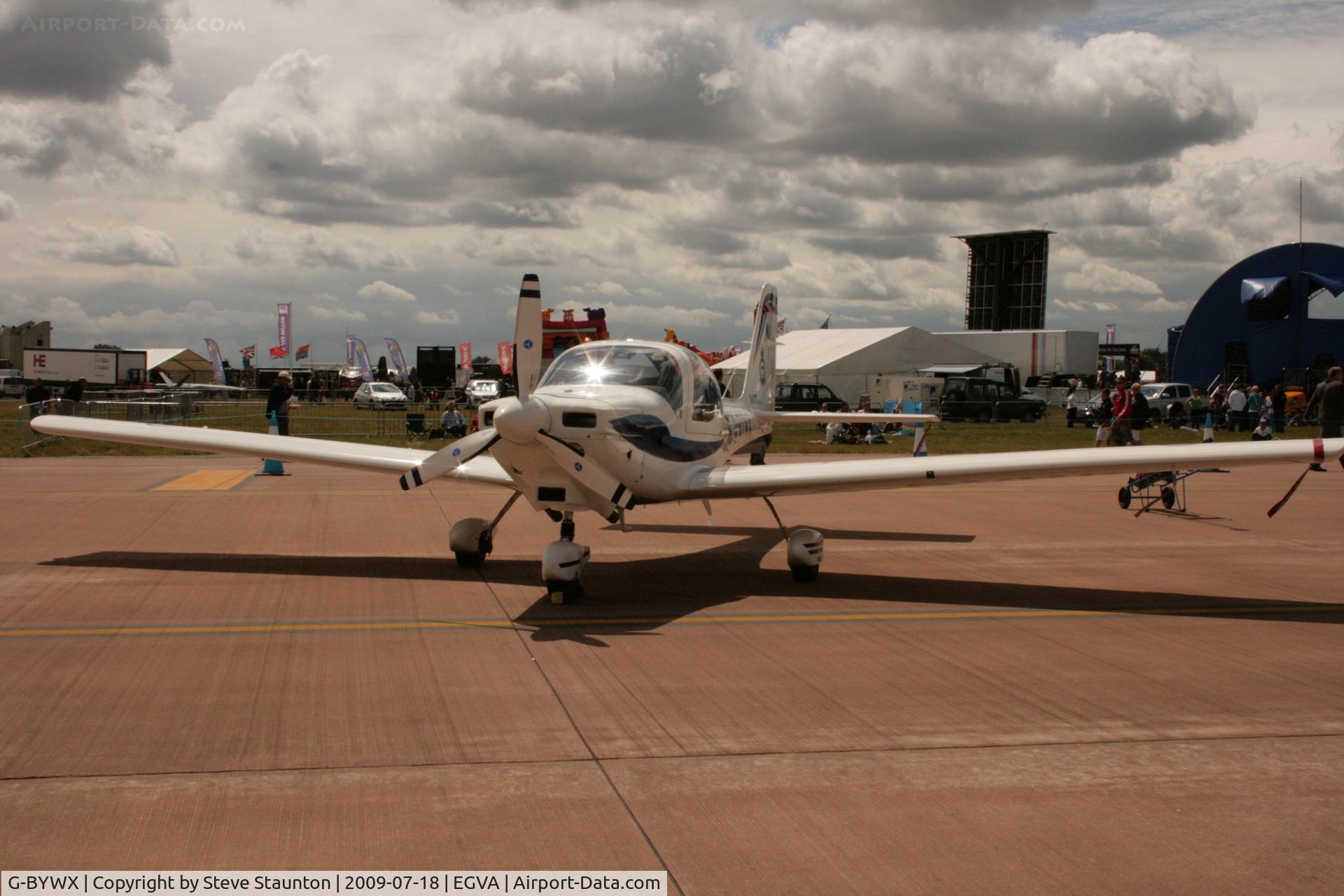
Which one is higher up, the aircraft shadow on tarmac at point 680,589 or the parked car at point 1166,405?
the parked car at point 1166,405

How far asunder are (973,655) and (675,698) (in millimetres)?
2377

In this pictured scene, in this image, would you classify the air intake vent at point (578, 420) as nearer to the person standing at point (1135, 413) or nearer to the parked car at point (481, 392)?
the person standing at point (1135, 413)

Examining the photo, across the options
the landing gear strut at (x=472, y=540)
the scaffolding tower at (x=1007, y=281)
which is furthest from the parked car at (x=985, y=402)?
the scaffolding tower at (x=1007, y=281)

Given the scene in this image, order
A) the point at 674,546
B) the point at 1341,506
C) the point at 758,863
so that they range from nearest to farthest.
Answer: the point at 758,863 → the point at 674,546 → the point at 1341,506

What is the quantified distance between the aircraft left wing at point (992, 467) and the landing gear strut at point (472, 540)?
2.10 metres

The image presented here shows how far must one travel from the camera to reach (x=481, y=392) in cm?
5072

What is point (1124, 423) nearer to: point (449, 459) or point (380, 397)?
point (449, 459)

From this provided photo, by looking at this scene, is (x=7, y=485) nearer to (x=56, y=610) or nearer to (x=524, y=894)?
(x=56, y=610)

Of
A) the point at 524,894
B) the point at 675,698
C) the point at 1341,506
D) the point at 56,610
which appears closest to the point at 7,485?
the point at 56,610

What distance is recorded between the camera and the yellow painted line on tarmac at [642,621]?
7.90 meters

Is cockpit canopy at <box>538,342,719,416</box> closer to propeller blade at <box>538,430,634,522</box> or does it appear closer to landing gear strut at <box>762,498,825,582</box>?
propeller blade at <box>538,430,634,522</box>

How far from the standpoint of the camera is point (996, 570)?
440 inches

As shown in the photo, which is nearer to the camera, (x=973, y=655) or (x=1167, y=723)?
(x=1167, y=723)

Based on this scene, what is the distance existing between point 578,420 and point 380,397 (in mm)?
42021
